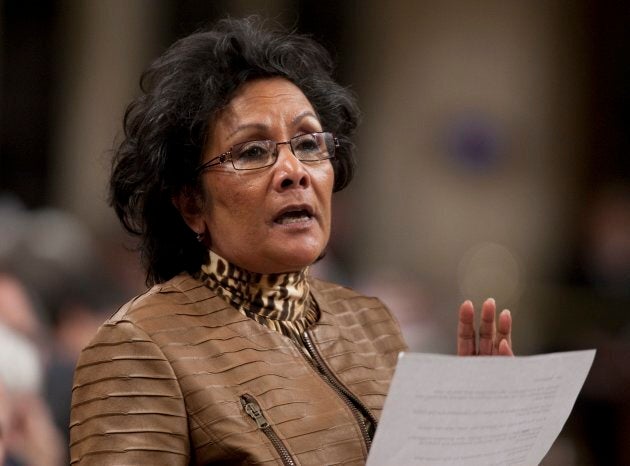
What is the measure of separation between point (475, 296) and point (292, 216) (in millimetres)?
6889

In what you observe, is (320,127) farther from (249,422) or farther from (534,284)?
(534,284)

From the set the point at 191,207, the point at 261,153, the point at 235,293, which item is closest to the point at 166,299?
the point at 235,293

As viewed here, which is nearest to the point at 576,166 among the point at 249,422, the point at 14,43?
the point at 14,43

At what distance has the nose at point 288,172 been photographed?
294 centimetres

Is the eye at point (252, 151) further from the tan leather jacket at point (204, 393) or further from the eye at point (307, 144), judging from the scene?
the tan leather jacket at point (204, 393)

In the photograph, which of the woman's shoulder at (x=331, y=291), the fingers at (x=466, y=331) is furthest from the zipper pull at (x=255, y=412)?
the woman's shoulder at (x=331, y=291)

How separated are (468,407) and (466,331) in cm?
35

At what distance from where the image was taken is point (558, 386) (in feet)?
8.84

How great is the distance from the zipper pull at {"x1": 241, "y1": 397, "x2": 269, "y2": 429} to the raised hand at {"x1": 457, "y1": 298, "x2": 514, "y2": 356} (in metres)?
0.46

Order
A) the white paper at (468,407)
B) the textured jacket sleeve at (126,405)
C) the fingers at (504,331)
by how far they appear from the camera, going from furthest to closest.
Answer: the fingers at (504,331)
the textured jacket sleeve at (126,405)
the white paper at (468,407)

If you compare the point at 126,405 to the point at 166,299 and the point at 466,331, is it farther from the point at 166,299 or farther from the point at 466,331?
the point at 466,331

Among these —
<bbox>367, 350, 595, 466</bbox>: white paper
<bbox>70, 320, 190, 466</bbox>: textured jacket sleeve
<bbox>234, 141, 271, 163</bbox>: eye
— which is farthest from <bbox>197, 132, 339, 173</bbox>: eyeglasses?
<bbox>367, 350, 595, 466</bbox>: white paper

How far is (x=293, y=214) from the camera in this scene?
2977 millimetres

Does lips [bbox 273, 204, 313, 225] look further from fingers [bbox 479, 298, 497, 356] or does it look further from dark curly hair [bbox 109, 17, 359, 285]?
fingers [bbox 479, 298, 497, 356]
